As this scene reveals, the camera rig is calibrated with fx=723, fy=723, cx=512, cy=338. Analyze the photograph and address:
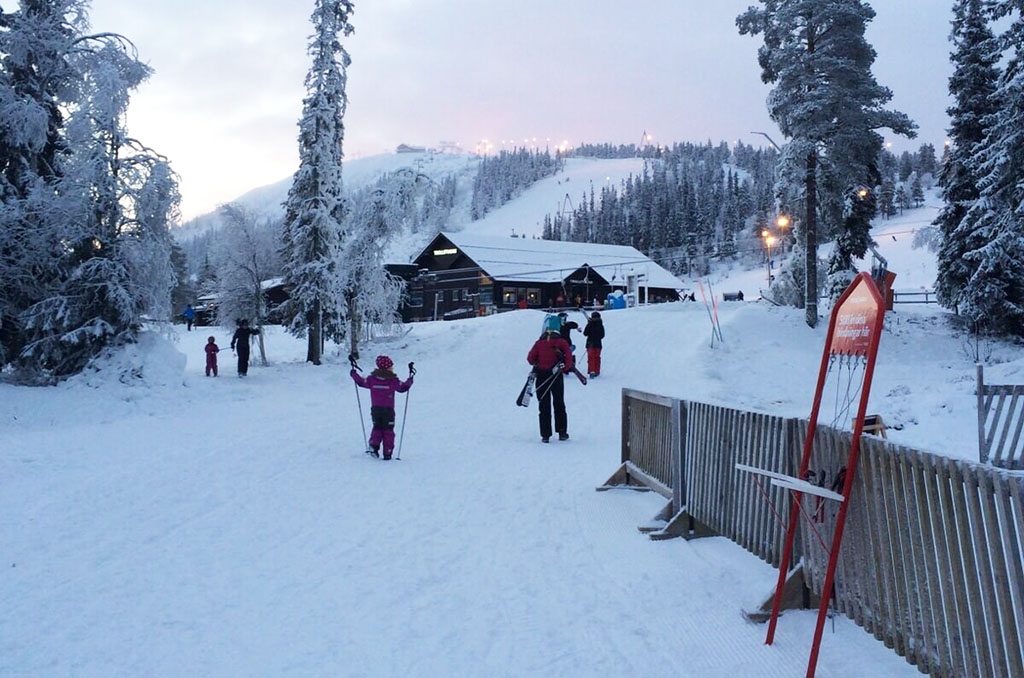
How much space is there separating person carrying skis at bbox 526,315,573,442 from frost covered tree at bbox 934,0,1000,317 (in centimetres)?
2288

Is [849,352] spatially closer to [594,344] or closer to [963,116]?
[594,344]

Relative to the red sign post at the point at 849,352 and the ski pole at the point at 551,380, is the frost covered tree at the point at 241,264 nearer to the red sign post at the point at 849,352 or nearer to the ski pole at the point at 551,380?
the ski pole at the point at 551,380

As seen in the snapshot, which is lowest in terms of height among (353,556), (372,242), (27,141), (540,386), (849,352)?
(353,556)

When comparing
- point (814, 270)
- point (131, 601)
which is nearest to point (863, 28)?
point (814, 270)

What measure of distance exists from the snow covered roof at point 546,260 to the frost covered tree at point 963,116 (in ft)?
74.7

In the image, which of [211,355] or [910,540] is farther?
[211,355]

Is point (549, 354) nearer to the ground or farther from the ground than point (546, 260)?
nearer to the ground

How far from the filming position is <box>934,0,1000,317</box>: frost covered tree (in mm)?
29188

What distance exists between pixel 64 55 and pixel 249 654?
1930cm

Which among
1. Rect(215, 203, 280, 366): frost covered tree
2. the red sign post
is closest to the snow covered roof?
Rect(215, 203, 280, 366): frost covered tree

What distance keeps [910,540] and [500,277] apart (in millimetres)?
47121

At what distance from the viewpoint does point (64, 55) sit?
1830 centimetres

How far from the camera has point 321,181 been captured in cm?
2677

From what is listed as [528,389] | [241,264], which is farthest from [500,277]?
[528,389]
